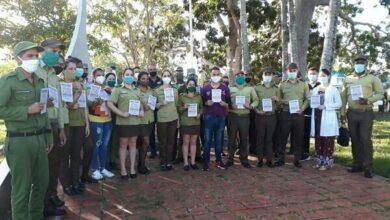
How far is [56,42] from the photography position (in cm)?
482

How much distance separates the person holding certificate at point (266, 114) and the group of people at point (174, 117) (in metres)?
0.02

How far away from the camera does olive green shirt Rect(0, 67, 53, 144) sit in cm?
388

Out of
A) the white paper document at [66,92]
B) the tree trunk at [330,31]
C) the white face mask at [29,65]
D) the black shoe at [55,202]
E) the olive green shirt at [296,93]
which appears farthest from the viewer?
the tree trunk at [330,31]

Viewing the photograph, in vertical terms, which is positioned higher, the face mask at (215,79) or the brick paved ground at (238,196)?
the face mask at (215,79)

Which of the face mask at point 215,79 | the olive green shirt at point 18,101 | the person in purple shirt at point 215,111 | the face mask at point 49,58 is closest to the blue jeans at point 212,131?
the person in purple shirt at point 215,111

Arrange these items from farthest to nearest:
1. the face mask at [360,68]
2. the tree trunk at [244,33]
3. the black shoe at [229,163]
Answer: the tree trunk at [244,33], the black shoe at [229,163], the face mask at [360,68]

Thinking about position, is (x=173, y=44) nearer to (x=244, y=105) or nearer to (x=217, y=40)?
(x=217, y=40)

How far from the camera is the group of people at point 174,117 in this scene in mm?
4992

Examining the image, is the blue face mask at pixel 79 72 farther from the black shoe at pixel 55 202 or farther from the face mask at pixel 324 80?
the face mask at pixel 324 80

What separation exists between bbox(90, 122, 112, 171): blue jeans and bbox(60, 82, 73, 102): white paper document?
1216 mm

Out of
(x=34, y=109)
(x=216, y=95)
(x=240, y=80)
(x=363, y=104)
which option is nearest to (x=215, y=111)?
(x=216, y=95)

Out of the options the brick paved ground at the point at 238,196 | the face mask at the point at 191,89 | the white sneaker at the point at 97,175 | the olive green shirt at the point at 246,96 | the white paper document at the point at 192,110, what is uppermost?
the face mask at the point at 191,89

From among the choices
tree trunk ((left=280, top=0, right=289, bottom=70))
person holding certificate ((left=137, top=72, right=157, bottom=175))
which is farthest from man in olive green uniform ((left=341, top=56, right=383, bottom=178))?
tree trunk ((left=280, top=0, right=289, bottom=70))

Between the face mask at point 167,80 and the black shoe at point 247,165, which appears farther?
the black shoe at point 247,165
